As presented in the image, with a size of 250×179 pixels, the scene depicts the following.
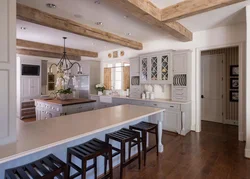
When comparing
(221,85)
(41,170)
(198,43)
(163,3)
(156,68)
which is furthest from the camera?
(221,85)

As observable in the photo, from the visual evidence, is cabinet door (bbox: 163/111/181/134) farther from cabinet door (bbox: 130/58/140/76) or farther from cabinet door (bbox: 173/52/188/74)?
cabinet door (bbox: 130/58/140/76)

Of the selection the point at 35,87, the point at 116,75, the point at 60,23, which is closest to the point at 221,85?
the point at 116,75

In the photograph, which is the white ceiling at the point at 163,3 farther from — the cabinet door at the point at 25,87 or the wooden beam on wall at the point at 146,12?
the cabinet door at the point at 25,87

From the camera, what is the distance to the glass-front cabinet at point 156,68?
4.62 meters

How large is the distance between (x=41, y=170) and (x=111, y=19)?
2944mm

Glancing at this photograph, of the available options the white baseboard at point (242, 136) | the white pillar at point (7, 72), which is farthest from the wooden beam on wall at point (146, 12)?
the white baseboard at point (242, 136)

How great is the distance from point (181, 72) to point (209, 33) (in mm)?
1183

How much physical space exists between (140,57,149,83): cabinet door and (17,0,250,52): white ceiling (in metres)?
0.68

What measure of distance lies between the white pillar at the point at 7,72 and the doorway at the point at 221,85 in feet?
18.8

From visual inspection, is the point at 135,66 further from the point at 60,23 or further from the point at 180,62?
the point at 60,23

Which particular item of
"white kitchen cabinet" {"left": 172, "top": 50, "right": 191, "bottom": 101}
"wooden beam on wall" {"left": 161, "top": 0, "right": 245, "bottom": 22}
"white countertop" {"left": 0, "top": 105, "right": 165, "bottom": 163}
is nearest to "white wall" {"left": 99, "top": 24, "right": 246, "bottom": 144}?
"white kitchen cabinet" {"left": 172, "top": 50, "right": 191, "bottom": 101}

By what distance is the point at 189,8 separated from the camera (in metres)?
2.63

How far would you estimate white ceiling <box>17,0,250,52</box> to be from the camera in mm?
2740

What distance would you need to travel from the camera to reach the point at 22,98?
6555mm
